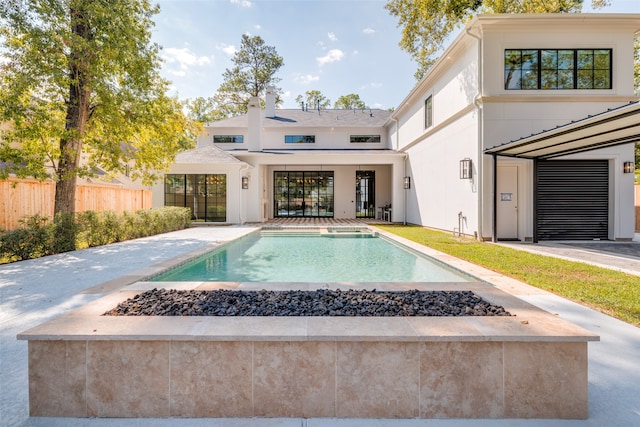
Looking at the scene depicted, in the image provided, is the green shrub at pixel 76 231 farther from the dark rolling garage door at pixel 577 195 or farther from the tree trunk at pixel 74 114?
the dark rolling garage door at pixel 577 195

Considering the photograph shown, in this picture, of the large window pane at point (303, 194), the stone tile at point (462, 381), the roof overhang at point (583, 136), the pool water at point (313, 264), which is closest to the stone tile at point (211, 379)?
the stone tile at point (462, 381)

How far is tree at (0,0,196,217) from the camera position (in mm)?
7387

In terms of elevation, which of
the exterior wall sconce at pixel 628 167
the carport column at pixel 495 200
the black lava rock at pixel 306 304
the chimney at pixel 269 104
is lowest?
the black lava rock at pixel 306 304

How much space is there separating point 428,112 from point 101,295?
1217 cm

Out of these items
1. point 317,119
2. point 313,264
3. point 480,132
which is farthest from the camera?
point 317,119

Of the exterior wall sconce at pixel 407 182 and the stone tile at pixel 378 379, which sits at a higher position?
the exterior wall sconce at pixel 407 182

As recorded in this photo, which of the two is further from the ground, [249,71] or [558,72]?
[249,71]

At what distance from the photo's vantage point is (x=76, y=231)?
746cm

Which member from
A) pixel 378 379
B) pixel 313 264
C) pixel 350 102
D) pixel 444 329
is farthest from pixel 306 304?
pixel 350 102

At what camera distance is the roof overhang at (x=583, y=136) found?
5246 mm

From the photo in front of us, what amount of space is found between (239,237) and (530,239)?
839cm

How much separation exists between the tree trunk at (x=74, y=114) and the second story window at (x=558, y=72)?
11.1 m

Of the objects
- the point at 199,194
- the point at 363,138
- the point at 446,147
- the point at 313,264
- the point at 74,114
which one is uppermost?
the point at 363,138

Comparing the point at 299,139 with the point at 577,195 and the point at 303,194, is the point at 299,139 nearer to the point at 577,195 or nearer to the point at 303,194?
the point at 303,194
